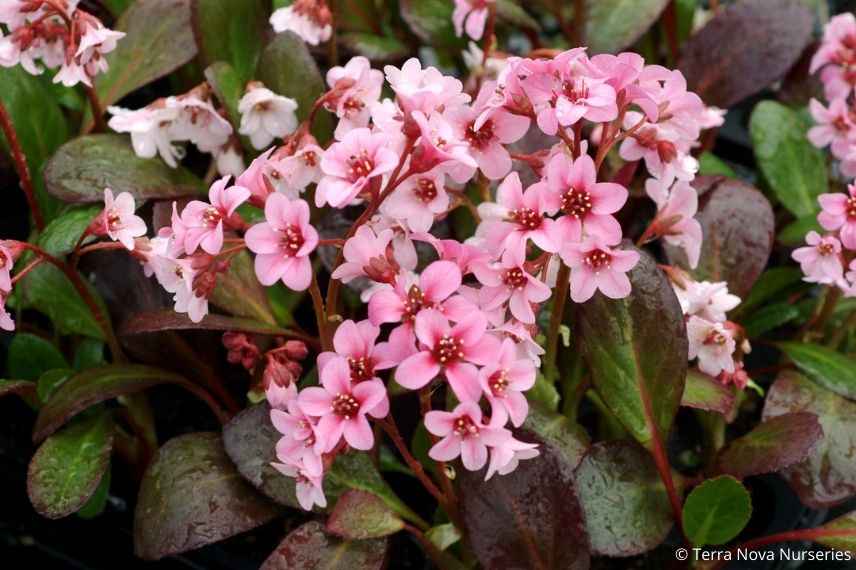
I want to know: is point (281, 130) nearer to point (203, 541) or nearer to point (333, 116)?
point (333, 116)

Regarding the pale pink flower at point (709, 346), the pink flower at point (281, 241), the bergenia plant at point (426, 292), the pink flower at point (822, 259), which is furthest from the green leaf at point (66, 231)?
the pink flower at point (822, 259)

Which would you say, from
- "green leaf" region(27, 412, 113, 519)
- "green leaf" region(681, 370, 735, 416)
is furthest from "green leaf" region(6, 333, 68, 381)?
"green leaf" region(681, 370, 735, 416)

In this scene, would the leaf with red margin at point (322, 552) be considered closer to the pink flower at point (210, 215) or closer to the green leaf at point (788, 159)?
the pink flower at point (210, 215)

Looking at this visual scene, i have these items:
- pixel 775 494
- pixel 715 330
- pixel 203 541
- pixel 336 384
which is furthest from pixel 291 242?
pixel 775 494

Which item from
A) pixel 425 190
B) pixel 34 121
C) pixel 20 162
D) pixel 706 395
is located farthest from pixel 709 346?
pixel 34 121

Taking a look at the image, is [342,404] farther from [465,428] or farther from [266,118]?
[266,118]

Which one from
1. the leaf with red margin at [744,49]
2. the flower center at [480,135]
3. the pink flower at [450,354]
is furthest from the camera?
the leaf with red margin at [744,49]
